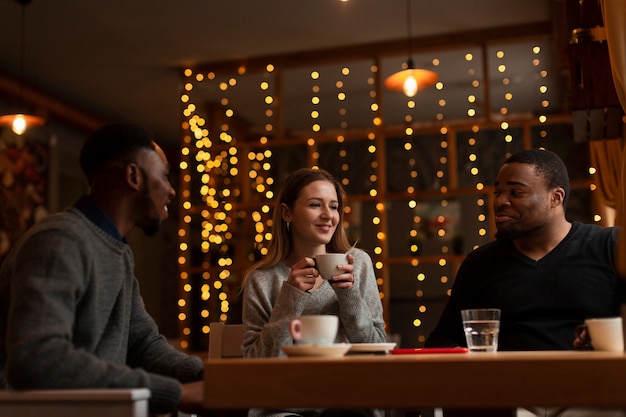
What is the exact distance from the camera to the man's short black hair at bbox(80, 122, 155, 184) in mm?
1667

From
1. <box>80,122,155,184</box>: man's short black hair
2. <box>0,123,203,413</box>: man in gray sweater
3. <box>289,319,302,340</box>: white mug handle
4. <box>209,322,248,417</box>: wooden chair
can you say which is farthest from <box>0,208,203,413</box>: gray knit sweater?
<box>209,322,248,417</box>: wooden chair

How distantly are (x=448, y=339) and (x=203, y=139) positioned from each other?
448 centimetres

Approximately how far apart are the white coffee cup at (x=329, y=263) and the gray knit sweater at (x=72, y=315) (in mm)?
402

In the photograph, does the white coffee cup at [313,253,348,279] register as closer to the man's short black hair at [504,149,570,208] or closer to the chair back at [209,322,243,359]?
the chair back at [209,322,243,359]

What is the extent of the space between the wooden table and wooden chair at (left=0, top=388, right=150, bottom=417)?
0.46 feet

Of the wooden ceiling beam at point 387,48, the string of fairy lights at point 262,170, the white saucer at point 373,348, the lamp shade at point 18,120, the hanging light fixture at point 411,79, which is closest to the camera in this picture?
the white saucer at point 373,348

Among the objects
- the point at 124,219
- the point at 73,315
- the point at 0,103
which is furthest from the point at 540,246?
the point at 0,103

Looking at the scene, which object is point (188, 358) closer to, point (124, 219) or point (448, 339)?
point (124, 219)

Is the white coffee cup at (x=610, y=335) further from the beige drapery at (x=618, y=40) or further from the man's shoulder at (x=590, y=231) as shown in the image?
the man's shoulder at (x=590, y=231)

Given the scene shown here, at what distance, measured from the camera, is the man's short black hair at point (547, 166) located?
241 cm

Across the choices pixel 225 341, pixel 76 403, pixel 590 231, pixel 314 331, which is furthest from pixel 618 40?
pixel 76 403

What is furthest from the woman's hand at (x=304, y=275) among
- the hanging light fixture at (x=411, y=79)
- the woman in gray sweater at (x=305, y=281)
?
the hanging light fixture at (x=411, y=79)

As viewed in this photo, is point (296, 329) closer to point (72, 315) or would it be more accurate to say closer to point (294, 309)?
point (72, 315)

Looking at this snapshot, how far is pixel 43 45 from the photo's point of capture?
6062 millimetres
